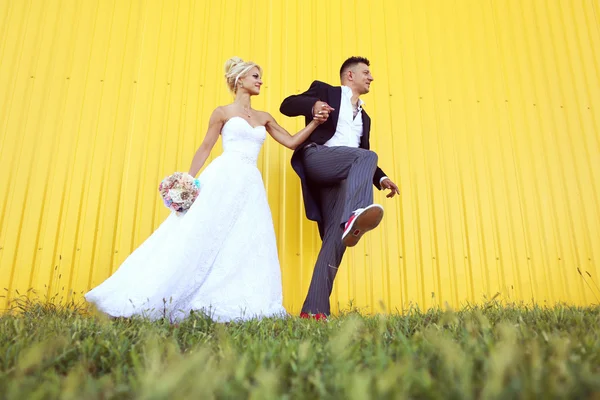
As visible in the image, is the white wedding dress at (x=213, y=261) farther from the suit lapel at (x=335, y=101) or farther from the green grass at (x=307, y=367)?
the green grass at (x=307, y=367)

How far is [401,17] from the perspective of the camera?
4.91 metres

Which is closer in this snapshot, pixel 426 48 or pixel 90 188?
pixel 90 188

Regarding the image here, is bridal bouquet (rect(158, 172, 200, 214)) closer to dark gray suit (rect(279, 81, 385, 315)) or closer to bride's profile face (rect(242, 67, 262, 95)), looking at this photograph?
dark gray suit (rect(279, 81, 385, 315))

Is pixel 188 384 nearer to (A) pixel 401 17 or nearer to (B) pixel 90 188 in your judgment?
(B) pixel 90 188

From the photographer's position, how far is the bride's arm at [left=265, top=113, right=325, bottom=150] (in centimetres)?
358

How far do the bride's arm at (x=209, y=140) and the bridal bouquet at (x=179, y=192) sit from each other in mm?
406

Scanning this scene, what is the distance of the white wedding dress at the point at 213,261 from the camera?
8.75ft

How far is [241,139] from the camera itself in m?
3.58

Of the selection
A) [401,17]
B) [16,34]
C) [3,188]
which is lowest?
[3,188]

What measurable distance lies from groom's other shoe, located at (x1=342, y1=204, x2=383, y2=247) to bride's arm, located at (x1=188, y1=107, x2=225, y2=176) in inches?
52.4

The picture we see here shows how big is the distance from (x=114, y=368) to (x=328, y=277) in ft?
6.94

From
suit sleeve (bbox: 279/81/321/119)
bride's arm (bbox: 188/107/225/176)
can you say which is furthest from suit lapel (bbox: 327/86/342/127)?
bride's arm (bbox: 188/107/225/176)

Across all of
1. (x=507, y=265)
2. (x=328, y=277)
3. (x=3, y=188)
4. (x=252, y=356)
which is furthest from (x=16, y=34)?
(x=507, y=265)

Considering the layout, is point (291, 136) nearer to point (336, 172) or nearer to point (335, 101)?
point (335, 101)
